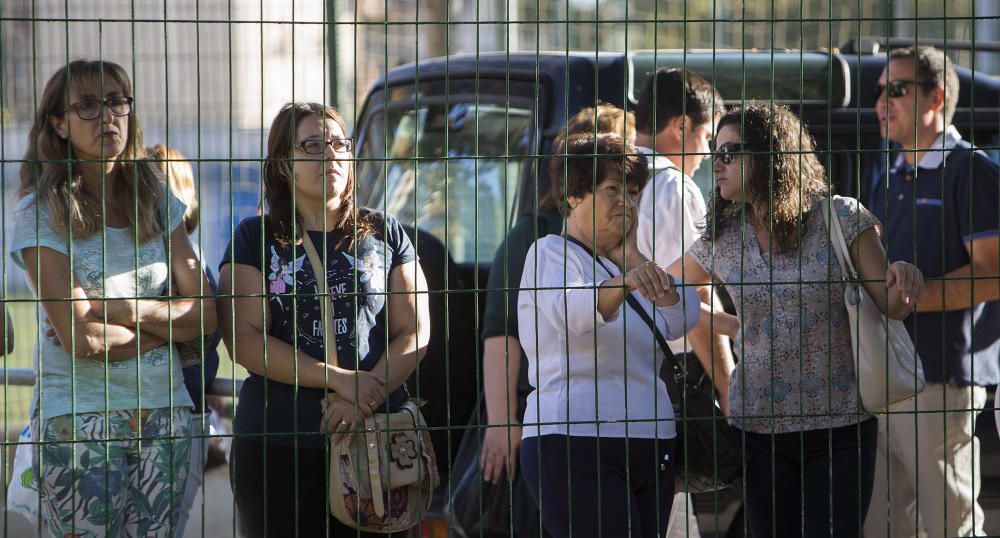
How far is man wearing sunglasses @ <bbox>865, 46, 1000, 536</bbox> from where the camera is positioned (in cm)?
439

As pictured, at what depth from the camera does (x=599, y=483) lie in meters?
3.56

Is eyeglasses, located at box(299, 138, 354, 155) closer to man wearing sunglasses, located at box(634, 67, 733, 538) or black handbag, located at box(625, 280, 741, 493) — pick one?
black handbag, located at box(625, 280, 741, 493)

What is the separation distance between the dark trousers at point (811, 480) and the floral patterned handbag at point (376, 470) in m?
1.06

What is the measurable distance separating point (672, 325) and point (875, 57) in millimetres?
2381

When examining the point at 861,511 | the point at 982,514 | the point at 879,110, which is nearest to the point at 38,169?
the point at 861,511

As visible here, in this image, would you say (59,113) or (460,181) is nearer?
(59,113)

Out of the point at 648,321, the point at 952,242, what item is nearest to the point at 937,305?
the point at 952,242

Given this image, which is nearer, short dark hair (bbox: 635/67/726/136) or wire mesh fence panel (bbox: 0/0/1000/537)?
wire mesh fence panel (bbox: 0/0/1000/537)

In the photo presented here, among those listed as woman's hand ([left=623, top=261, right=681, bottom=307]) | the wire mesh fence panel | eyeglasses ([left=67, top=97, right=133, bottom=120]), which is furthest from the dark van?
eyeglasses ([left=67, top=97, right=133, bottom=120])

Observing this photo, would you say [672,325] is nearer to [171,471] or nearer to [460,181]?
[171,471]

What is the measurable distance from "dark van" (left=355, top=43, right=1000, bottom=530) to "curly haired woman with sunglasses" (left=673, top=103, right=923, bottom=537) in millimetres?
924

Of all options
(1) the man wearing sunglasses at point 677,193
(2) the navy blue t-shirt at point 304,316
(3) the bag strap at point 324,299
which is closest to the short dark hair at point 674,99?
(1) the man wearing sunglasses at point 677,193

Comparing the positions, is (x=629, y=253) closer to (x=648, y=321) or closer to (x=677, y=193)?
(x=648, y=321)

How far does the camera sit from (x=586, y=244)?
3760 millimetres
